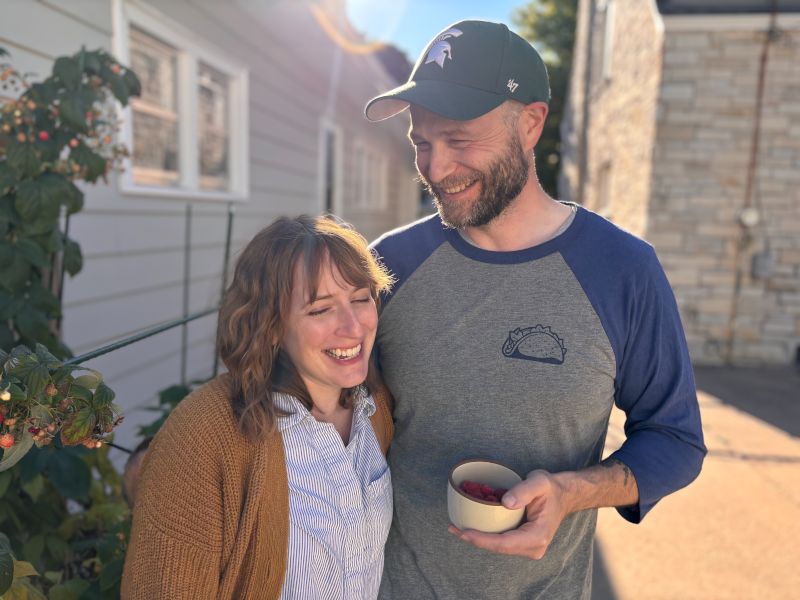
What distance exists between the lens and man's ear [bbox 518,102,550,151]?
5.23 ft

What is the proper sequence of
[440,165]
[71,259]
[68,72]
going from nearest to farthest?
[440,165] < [68,72] < [71,259]

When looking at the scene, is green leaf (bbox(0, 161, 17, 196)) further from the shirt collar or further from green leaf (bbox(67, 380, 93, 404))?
the shirt collar

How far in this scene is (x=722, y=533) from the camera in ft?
11.2

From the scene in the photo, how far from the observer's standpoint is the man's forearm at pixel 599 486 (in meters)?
1.31

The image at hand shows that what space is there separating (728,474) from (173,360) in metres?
4.03

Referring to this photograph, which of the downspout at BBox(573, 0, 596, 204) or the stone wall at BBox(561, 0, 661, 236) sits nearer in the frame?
the stone wall at BBox(561, 0, 661, 236)

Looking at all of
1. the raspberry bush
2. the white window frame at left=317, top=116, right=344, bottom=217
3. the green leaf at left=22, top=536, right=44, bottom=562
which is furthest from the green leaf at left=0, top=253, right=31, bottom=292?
the white window frame at left=317, top=116, right=344, bottom=217

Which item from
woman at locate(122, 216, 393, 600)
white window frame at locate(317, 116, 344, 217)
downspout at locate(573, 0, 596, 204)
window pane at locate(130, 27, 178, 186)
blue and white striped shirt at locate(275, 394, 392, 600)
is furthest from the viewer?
downspout at locate(573, 0, 596, 204)

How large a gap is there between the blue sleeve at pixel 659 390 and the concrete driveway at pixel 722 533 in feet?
5.98

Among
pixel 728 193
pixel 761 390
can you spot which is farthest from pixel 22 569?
pixel 728 193

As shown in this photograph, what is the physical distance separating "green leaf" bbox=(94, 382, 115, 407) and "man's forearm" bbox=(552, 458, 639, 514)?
3.03 ft

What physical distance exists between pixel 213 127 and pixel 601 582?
436cm

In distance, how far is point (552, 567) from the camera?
1496 mm

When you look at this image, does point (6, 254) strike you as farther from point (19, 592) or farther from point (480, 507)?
point (480, 507)
